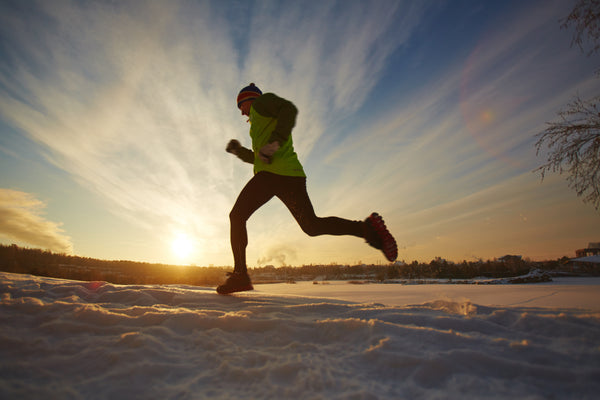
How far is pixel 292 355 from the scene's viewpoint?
1.02m

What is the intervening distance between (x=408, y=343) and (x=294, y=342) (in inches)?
18.9

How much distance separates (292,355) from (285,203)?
1739 millimetres

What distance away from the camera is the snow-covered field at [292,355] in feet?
2.57

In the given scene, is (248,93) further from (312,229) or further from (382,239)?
(382,239)

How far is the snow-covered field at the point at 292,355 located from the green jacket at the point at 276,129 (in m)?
1.44

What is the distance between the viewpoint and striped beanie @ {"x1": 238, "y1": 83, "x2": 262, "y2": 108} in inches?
115

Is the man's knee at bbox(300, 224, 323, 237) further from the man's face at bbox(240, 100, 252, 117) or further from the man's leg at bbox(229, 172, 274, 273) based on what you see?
the man's face at bbox(240, 100, 252, 117)

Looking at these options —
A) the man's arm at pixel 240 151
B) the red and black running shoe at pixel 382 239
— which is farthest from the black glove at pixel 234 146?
the red and black running shoe at pixel 382 239

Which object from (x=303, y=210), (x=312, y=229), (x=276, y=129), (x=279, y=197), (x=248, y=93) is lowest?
(x=312, y=229)

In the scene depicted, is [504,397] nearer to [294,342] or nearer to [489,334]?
[489,334]

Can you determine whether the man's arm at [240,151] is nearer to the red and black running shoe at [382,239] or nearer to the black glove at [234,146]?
the black glove at [234,146]

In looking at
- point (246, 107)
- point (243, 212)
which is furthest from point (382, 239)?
point (246, 107)

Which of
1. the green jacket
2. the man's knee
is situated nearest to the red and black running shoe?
the man's knee

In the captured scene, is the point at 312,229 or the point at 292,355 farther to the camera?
the point at 312,229
